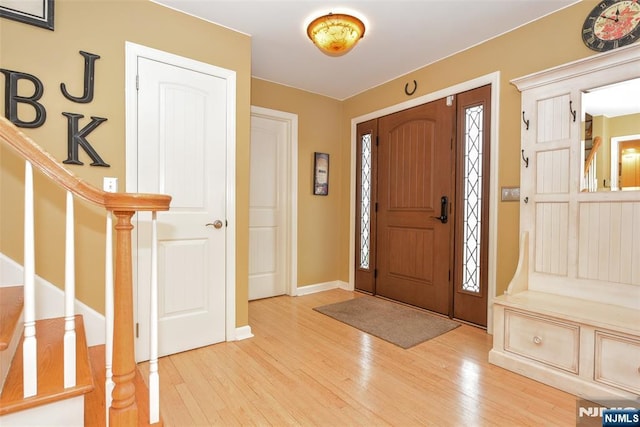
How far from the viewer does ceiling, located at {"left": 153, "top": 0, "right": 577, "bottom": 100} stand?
227 centimetres

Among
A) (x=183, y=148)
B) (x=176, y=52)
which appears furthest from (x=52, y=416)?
(x=176, y=52)

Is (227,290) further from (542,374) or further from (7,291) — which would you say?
(542,374)

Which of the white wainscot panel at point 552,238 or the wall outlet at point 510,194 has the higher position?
the wall outlet at point 510,194

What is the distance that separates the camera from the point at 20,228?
1810 mm

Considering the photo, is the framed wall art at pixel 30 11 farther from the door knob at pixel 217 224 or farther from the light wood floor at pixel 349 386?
the light wood floor at pixel 349 386

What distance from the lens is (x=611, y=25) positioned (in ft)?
6.92

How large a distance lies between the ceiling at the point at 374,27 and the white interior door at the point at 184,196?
1.72 ft

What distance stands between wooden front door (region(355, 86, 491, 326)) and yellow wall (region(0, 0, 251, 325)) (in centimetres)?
222

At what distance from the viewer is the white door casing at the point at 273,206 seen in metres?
3.65

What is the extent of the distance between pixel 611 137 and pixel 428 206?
149 cm

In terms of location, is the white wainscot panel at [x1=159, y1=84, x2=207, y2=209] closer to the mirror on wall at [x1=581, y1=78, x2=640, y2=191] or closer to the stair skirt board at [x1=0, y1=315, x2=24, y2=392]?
the stair skirt board at [x1=0, y1=315, x2=24, y2=392]

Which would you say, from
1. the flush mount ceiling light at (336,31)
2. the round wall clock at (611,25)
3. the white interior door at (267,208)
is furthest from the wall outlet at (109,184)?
the round wall clock at (611,25)

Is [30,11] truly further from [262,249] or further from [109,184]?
[262,249]

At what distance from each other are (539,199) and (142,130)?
2866 millimetres
